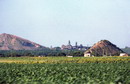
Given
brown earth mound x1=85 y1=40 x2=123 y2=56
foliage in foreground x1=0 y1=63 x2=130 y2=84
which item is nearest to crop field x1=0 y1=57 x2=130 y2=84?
foliage in foreground x1=0 y1=63 x2=130 y2=84

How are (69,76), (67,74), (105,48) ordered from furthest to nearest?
(105,48)
(67,74)
(69,76)

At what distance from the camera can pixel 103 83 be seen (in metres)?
17.6

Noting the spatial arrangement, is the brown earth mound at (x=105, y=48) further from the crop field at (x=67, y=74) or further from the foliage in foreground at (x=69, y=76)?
the foliage in foreground at (x=69, y=76)

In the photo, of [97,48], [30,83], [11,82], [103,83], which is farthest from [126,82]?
[97,48]

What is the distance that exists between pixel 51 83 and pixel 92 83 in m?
2.93

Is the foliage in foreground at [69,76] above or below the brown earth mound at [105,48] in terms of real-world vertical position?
below

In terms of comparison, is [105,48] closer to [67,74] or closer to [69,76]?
[67,74]

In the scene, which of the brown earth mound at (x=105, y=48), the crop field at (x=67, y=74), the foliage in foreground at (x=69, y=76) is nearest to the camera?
the foliage in foreground at (x=69, y=76)

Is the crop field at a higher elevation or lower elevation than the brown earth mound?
Result: lower

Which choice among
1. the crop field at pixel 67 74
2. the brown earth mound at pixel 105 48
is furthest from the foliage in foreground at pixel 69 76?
the brown earth mound at pixel 105 48

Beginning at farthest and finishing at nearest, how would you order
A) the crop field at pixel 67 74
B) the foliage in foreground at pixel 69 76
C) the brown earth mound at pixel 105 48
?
1. the brown earth mound at pixel 105 48
2. the crop field at pixel 67 74
3. the foliage in foreground at pixel 69 76

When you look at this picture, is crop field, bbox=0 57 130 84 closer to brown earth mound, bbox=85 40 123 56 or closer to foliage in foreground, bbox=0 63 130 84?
foliage in foreground, bbox=0 63 130 84

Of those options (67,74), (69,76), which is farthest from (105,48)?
(69,76)

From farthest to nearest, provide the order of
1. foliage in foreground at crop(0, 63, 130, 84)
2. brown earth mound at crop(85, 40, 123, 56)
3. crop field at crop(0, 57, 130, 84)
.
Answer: brown earth mound at crop(85, 40, 123, 56) → crop field at crop(0, 57, 130, 84) → foliage in foreground at crop(0, 63, 130, 84)
